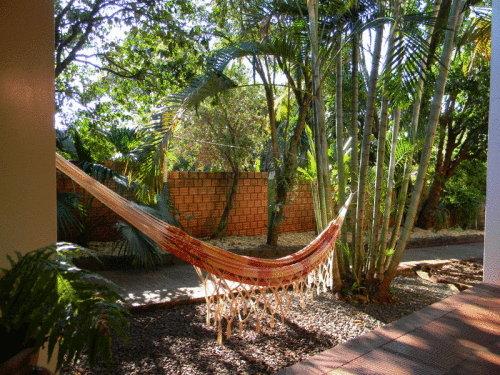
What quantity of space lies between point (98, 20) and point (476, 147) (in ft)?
19.8

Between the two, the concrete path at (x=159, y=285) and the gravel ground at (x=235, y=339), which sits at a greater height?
the concrete path at (x=159, y=285)

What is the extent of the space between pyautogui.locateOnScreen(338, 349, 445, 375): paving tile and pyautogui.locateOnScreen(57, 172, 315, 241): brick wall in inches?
131

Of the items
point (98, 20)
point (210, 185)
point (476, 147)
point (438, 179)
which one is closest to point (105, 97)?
point (98, 20)

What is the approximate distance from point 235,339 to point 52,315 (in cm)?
166

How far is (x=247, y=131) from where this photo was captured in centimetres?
586

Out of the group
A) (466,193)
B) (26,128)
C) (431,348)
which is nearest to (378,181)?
(431,348)

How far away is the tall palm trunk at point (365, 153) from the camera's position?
118 inches

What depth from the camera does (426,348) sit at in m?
2.11

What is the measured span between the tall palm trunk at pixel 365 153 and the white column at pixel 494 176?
0.94 meters

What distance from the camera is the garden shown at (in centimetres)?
199

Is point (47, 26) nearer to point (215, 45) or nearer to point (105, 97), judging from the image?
point (105, 97)

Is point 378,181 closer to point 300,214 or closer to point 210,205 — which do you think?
point 210,205

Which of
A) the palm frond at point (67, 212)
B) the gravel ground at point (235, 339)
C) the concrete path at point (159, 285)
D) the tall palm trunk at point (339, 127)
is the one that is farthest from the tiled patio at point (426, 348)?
the palm frond at point (67, 212)

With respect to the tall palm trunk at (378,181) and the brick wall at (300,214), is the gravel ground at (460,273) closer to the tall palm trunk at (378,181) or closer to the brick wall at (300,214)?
the tall palm trunk at (378,181)
